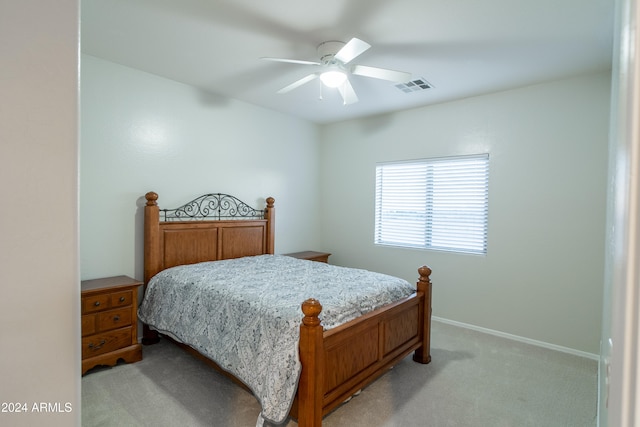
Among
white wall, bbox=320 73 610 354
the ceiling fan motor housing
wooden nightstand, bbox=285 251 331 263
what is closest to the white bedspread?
wooden nightstand, bbox=285 251 331 263

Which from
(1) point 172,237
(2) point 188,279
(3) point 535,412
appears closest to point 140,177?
(1) point 172,237

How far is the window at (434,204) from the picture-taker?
3750mm

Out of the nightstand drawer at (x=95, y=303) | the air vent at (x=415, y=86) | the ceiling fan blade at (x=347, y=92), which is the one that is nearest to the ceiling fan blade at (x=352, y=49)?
the ceiling fan blade at (x=347, y=92)

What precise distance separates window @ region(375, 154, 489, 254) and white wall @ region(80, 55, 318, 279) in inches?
57.2

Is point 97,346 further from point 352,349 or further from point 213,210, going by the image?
point 352,349

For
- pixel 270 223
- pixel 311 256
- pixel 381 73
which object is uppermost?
pixel 381 73

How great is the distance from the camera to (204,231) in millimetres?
3627

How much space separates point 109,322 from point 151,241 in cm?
80

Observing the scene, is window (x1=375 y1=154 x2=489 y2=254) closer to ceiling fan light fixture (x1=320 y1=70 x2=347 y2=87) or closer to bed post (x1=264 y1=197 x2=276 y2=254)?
bed post (x1=264 y1=197 x2=276 y2=254)

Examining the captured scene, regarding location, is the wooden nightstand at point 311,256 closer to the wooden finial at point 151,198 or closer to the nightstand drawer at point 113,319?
the wooden finial at point 151,198

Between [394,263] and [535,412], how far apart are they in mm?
2334

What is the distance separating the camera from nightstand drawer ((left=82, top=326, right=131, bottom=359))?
258 centimetres

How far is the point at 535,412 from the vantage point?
7.34ft

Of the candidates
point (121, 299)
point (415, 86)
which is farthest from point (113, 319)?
point (415, 86)
